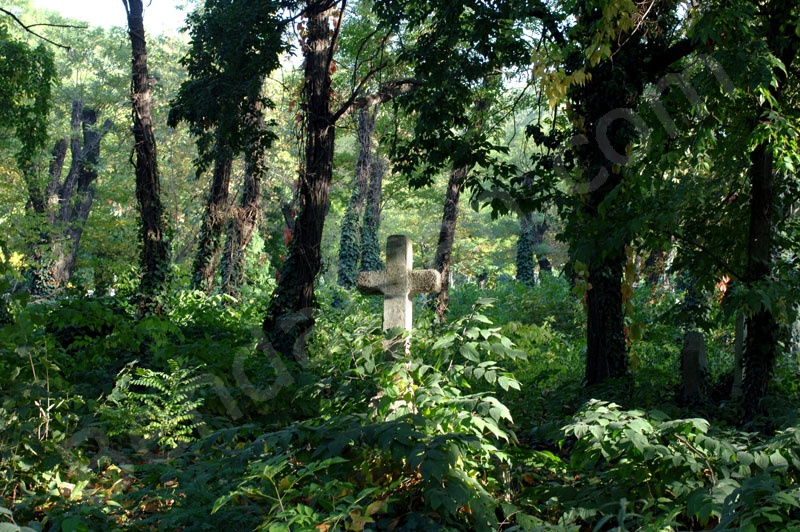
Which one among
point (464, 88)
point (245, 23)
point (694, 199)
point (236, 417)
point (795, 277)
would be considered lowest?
point (236, 417)

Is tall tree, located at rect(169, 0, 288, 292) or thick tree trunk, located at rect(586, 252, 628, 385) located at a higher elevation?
tall tree, located at rect(169, 0, 288, 292)

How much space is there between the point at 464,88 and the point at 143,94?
545 centimetres

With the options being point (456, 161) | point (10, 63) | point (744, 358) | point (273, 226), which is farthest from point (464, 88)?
point (273, 226)

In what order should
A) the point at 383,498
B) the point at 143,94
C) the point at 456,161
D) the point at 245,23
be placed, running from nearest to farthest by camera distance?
the point at 383,498 → the point at 456,161 → the point at 245,23 → the point at 143,94

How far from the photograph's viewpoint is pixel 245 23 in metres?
10.5

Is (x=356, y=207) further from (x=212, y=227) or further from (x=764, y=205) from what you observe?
(x=764, y=205)

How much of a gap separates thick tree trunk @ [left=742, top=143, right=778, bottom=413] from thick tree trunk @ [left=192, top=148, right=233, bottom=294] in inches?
459

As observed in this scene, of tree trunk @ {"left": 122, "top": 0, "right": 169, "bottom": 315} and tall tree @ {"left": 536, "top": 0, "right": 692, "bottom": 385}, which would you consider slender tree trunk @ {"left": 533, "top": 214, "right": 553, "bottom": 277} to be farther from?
tall tree @ {"left": 536, "top": 0, "right": 692, "bottom": 385}

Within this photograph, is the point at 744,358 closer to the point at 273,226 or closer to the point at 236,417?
the point at 236,417

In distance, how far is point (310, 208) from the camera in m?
10.8

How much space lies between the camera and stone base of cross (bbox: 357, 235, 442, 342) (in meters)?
5.76

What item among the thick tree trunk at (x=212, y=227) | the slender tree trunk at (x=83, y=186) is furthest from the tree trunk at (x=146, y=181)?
the slender tree trunk at (x=83, y=186)

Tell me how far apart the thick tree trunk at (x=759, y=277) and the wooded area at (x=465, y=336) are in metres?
0.02

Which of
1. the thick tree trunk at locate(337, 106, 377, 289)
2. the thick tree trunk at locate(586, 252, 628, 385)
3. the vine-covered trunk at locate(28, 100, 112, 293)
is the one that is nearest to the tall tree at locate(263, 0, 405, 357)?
the thick tree trunk at locate(586, 252, 628, 385)
